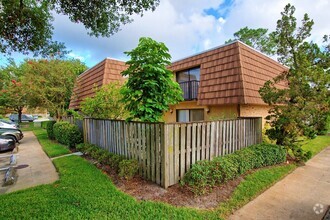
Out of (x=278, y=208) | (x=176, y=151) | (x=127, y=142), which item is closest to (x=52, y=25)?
(x=127, y=142)

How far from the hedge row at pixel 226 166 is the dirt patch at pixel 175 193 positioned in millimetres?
158

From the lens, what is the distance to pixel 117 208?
3.21m

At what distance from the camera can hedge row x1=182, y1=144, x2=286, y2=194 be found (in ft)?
13.2

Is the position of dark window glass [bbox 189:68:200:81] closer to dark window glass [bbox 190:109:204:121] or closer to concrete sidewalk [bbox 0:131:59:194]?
dark window glass [bbox 190:109:204:121]

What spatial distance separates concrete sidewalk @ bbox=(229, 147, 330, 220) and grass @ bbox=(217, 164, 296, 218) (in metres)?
0.11

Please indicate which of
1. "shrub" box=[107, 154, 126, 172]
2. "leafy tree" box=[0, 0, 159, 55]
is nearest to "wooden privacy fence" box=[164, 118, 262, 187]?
"shrub" box=[107, 154, 126, 172]

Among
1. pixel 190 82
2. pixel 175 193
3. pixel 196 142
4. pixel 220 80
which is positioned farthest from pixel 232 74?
pixel 175 193

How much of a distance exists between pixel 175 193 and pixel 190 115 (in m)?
7.46

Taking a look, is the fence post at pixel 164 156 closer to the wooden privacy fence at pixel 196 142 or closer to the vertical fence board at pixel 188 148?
the wooden privacy fence at pixel 196 142

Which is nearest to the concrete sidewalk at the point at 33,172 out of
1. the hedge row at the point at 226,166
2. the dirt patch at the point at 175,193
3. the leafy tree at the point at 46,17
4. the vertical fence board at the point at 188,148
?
the dirt patch at the point at 175,193

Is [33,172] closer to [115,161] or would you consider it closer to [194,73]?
[115,161]

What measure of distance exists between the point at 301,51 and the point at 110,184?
316 inches

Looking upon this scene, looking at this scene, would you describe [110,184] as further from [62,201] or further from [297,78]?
[297,78]

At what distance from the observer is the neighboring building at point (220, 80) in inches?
313
